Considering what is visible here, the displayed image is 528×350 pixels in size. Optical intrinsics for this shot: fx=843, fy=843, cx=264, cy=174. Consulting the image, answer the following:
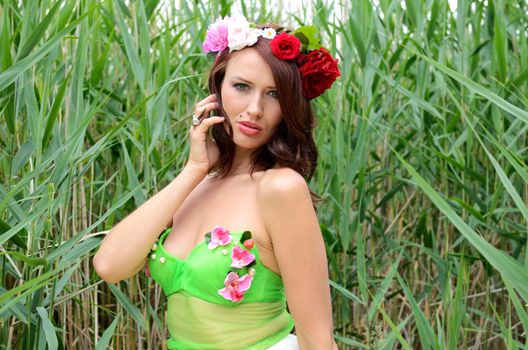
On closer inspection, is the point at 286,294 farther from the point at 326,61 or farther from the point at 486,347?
the point at 486,347

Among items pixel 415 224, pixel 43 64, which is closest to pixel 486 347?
pixel 415 224

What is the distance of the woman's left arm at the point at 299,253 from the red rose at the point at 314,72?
0.20 m

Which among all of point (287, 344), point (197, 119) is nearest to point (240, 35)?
point (197, 119)

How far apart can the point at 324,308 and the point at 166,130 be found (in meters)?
0.97

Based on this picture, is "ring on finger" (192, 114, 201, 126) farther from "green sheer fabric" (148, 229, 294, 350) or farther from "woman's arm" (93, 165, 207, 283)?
"green sheer fabric" (148, 229, 294, 350)

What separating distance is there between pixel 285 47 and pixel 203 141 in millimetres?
248

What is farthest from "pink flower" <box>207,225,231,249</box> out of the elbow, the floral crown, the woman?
the floral crown

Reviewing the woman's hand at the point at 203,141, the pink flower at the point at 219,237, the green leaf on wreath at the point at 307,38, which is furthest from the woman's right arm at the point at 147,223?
the green leaf on wreath at the point at 307,38

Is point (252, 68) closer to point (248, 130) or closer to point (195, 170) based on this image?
point (248, 130)

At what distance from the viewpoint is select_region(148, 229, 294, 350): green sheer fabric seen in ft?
5.20

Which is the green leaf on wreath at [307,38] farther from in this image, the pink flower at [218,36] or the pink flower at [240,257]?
the pink flower at [240,257]

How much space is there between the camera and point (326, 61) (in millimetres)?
1695

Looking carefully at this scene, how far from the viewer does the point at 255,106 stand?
1.62 meters

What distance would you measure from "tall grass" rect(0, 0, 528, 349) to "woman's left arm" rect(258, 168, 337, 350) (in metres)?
0.23
